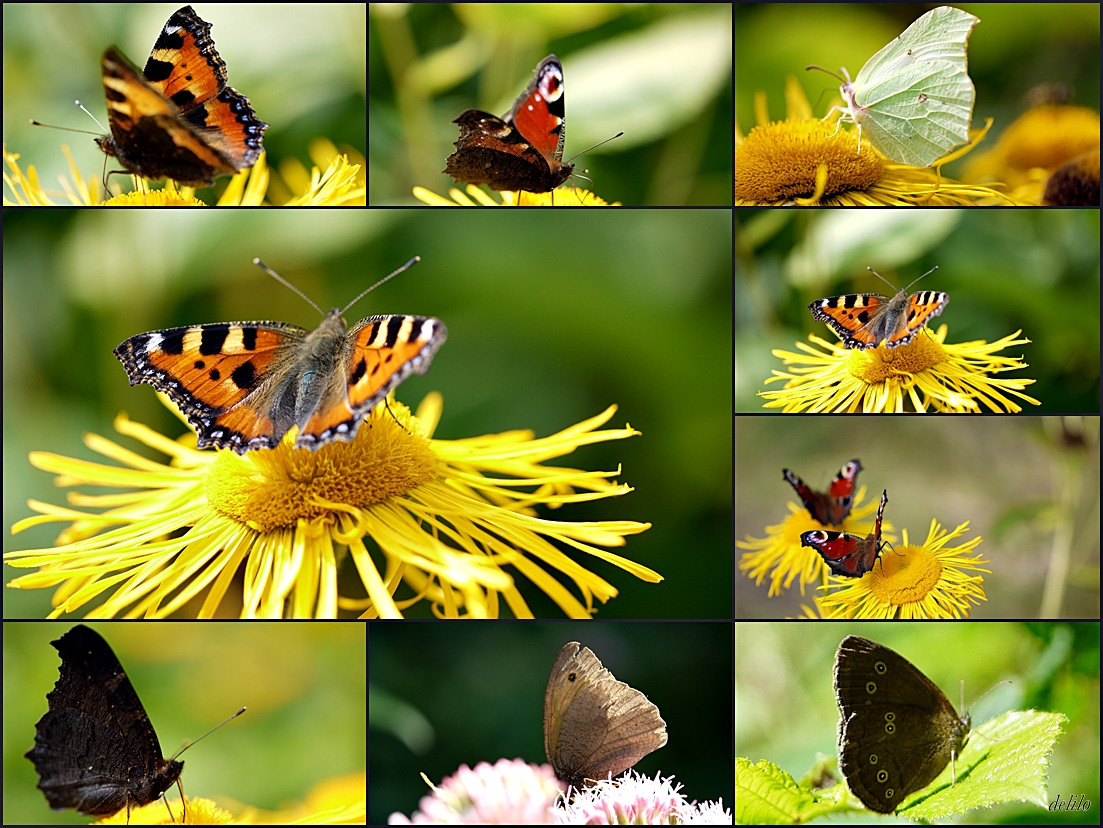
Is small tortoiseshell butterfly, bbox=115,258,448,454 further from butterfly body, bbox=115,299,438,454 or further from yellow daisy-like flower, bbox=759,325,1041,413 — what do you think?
yellow daisy-like flower, bbox=759,325,1041,413

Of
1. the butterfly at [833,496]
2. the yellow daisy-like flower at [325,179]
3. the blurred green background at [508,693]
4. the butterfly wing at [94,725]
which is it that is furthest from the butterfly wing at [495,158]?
the butterfly wing at [94,725]

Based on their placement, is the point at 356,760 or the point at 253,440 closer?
the point at 253,440

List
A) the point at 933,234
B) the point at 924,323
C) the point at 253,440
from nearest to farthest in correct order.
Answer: the point at 253,440, the point at 924,323, the point at 933,234

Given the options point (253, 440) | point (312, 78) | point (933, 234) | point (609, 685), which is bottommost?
point (609, 685)

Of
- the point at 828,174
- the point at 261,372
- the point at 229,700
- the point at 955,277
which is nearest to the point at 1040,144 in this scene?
the point at 955,277

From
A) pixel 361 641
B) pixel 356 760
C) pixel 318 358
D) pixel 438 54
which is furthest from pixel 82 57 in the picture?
pixel 356 760

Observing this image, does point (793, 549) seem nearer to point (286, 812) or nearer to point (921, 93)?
point (921, 93)

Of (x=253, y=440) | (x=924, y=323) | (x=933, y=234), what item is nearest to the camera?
(x=253, y=440)

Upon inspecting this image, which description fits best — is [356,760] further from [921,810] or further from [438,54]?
[438,54]

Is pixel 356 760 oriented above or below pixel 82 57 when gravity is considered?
below
